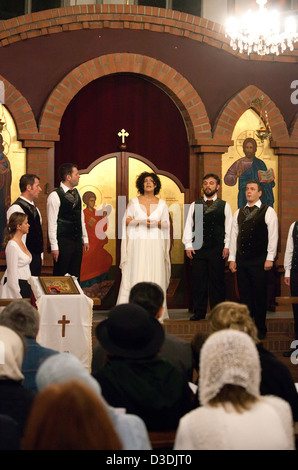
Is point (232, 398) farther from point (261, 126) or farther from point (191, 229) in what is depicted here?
point (261, 126)

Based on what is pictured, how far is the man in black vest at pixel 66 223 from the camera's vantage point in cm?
870

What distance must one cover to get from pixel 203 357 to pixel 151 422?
86 centimetres

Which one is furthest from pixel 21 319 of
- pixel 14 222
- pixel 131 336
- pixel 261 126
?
pixel 261 126

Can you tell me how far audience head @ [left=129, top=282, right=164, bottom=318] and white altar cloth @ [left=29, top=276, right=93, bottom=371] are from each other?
2640mm

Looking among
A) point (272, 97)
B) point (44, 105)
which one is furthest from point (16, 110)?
point (272, 97)

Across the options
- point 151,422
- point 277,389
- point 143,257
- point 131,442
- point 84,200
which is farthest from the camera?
point 84,200

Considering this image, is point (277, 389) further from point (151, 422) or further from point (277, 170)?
point (277, 170)

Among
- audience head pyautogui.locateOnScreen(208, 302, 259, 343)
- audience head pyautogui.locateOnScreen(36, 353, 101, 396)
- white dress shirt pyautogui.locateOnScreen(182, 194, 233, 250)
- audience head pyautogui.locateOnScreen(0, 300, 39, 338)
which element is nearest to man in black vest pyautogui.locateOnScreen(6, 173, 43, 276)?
white dress shirt pyautogui.locateOnScreen(182, 194, 233, 250)

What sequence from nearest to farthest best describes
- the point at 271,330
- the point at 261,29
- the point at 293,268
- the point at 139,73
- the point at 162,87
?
the point at 293,268 < the point at 271,330 < the point at 261,29 < the point at 139,73 < the point at 162,87

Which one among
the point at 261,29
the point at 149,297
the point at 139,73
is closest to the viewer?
the point at 149,297

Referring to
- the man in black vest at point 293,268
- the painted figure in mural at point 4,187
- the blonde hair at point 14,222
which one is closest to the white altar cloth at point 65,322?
the blonde hair at point 14,222

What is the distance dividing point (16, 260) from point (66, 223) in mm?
1341

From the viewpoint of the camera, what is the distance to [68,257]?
8859 millimetres
